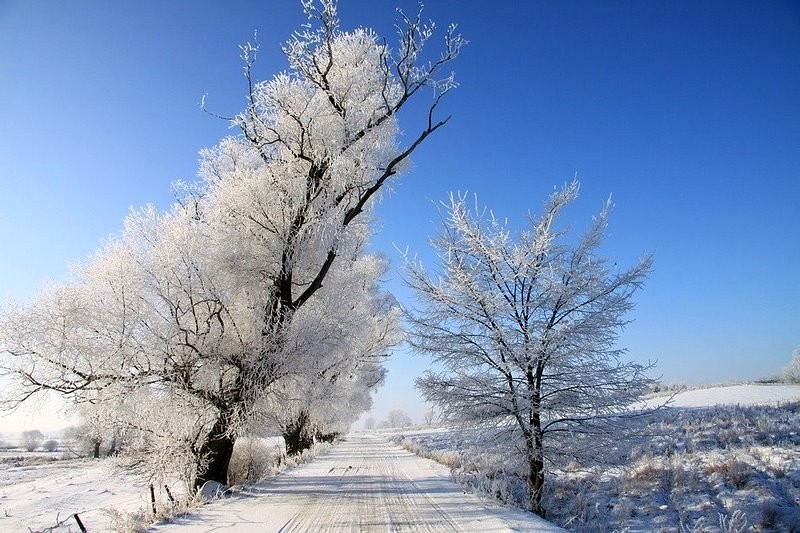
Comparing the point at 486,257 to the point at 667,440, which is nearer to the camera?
the point at 486,257

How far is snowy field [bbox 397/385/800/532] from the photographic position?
754 cm

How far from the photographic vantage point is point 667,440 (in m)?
13.5

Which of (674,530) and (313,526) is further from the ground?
(313,526)

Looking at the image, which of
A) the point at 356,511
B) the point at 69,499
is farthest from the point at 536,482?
the point at 69,499

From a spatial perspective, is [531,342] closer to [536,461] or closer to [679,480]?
[536,461]

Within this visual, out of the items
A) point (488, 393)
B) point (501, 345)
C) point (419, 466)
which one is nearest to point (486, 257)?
point (501, 345)

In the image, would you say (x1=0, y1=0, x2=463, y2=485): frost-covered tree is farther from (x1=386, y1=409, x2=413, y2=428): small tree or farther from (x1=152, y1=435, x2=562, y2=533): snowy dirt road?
(x1=386, y1=409, x2=413, y2=428): small tree

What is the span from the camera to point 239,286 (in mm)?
9758

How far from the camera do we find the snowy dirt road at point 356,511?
219 inches

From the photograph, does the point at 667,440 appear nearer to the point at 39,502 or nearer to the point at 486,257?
the point at 486,257

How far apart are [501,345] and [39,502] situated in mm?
19545

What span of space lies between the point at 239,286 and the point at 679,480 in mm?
10566

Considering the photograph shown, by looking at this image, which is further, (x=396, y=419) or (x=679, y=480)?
(x=396, y=419)

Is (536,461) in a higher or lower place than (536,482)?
higher
